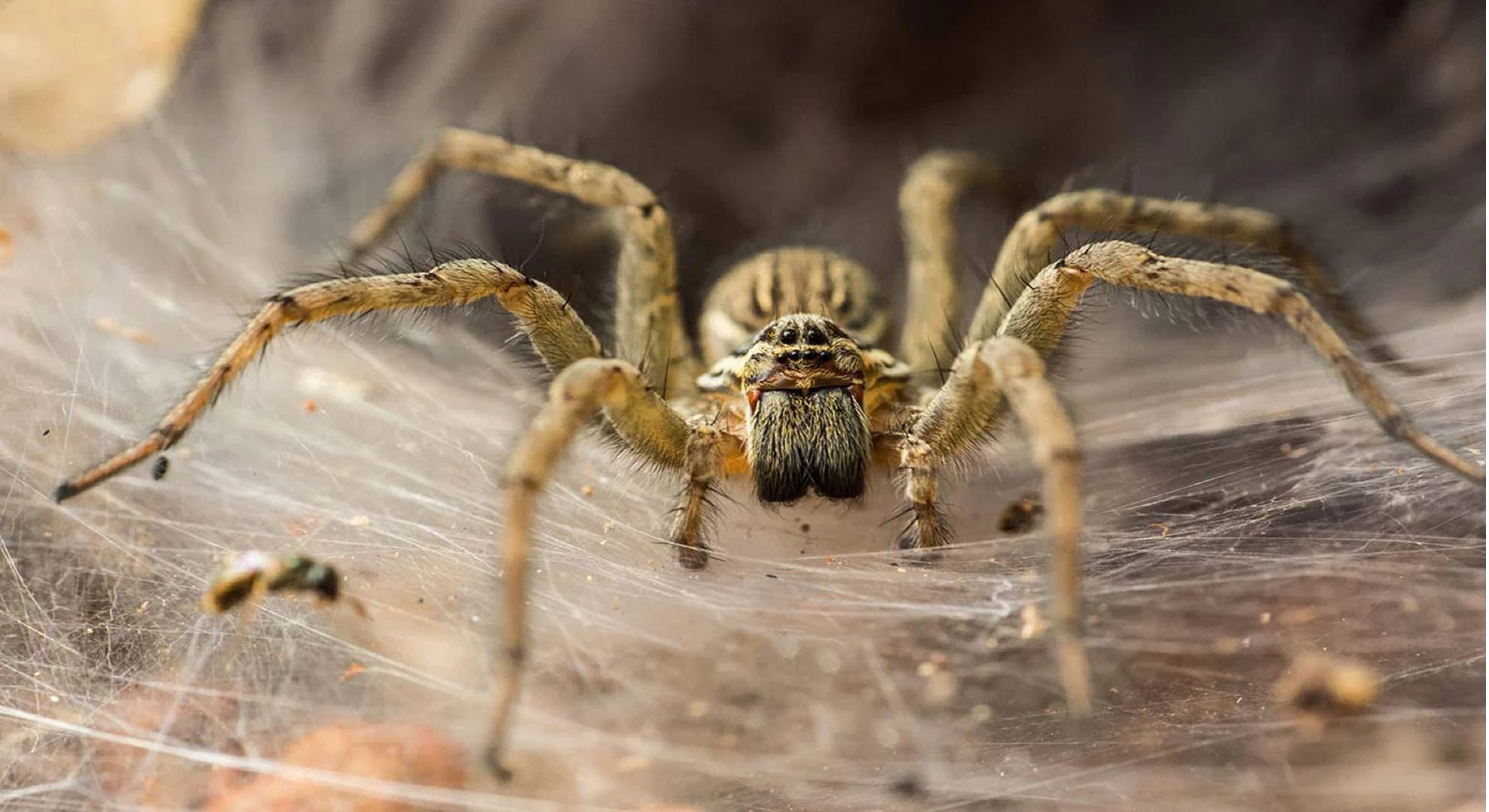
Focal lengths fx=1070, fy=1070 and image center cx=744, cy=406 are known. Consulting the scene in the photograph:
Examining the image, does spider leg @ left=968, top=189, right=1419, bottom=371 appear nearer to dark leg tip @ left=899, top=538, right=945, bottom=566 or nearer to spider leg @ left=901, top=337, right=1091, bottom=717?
spider leg @ left=901, top=337, right=1091, bottom=717

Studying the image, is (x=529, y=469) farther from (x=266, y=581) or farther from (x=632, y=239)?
(x=632, y=239)

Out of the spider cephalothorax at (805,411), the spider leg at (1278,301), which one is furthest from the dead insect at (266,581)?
the spider leg at (1278,301)

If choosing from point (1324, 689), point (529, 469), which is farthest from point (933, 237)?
point (529, 469)

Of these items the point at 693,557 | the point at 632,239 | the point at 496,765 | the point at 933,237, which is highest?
the point at 933,237

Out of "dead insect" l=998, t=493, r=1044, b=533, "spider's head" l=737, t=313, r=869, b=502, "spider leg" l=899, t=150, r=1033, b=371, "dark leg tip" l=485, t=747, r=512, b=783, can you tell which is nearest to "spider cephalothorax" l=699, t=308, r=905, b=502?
"spider's head" l=737, t=313, r=869, b=502

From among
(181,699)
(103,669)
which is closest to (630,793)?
(181,699)

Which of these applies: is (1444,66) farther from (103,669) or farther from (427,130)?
(103,669)

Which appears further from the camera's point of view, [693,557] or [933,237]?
[933,237]

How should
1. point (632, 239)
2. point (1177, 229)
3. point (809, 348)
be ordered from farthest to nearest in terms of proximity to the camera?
point (632, 239)
point (1177, 229)
point (809, 348)
